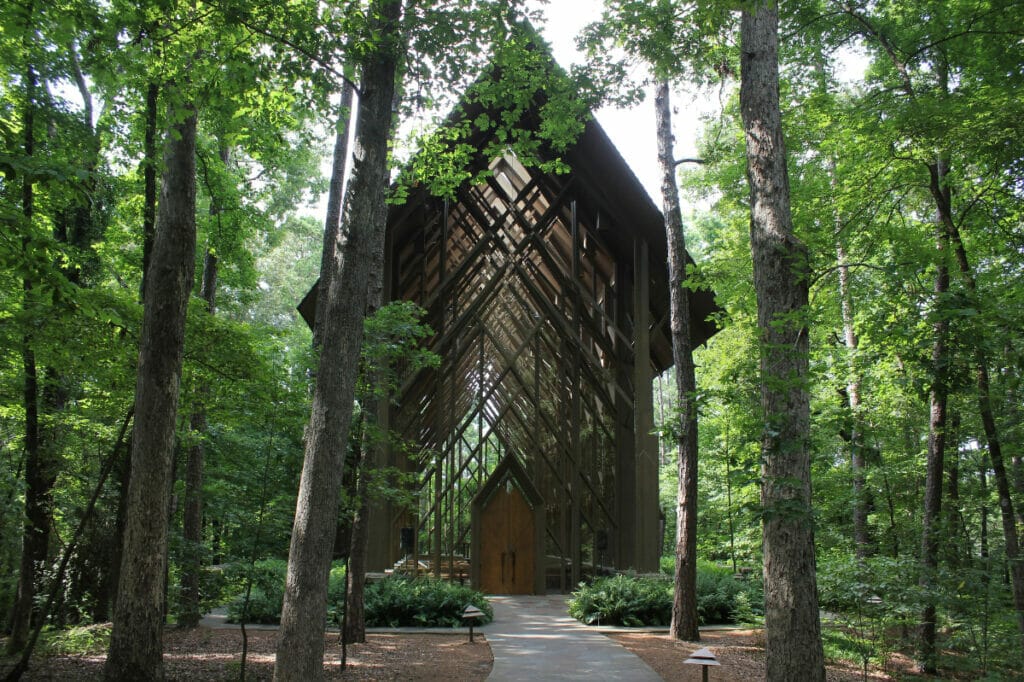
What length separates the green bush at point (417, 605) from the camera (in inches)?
442

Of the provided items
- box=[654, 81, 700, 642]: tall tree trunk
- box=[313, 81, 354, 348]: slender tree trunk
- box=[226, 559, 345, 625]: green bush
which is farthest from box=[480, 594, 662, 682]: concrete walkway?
box=[313, 81, 354, 348]: slender tree trunk

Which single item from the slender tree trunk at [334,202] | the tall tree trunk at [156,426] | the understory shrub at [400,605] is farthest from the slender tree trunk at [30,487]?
the slender tree trunk at [334,202]

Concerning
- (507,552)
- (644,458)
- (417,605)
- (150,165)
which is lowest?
(417,605)

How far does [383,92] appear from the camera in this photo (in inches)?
266

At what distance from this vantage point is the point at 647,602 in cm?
1155

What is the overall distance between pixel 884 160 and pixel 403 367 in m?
9.03

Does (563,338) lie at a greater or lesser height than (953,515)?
greater

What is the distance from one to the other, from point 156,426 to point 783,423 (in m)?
5.57

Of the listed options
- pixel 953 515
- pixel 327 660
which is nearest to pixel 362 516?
pixel 327 660

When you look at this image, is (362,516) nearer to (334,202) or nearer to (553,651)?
(553,651)

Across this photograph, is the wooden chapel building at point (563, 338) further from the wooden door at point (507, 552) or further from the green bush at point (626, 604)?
the green bush at point (626, 604)

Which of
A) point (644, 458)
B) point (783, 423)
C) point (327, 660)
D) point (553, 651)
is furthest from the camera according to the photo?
point (644, 458)

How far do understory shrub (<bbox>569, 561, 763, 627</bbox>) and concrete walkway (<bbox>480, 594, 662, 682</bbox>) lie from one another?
39 centimetres

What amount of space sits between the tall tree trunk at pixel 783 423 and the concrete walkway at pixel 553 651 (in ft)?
7.98
